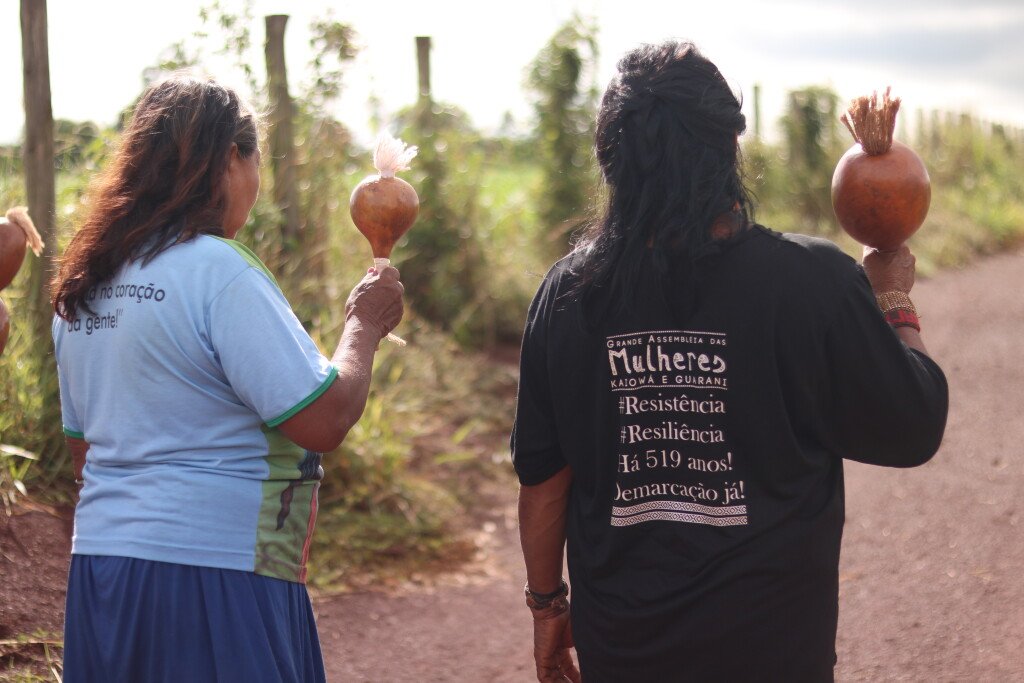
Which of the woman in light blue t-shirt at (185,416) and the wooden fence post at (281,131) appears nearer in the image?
the woman in light blue t-shirt at (185,416)

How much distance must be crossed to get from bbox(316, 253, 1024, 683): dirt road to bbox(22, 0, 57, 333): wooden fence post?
1721 millimetres

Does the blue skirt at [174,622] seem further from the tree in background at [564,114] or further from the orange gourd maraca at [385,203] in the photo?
the tree in background at [564,114]

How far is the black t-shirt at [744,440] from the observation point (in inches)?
69.9

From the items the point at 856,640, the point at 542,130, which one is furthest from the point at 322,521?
the point at 542,130

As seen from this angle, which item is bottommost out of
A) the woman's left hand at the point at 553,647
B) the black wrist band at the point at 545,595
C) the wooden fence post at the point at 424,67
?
the woman's left hand at the point at 553,647

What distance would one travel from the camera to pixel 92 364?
2012mm

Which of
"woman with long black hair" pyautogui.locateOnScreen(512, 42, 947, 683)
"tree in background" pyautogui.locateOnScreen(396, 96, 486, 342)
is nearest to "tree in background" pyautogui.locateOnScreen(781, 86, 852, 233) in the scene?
"tree in background" pyautogui.locateOnScreen(396, 96, 486, 342)

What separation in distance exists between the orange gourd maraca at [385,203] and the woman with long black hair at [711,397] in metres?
0.65

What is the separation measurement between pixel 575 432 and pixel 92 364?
0.90 m

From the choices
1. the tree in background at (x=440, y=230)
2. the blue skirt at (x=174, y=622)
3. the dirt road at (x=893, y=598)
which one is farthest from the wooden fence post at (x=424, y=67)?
the blue skirt at (x=174, y=622)

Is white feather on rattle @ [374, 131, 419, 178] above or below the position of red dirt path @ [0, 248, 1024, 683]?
above

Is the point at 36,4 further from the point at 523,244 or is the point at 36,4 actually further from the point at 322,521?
the point at 523,244

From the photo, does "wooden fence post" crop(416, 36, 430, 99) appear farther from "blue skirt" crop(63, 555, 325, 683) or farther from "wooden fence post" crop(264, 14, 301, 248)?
"blue skirt" crop(63, 555, 325, 683)

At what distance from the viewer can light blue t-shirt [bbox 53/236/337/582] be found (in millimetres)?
1910
